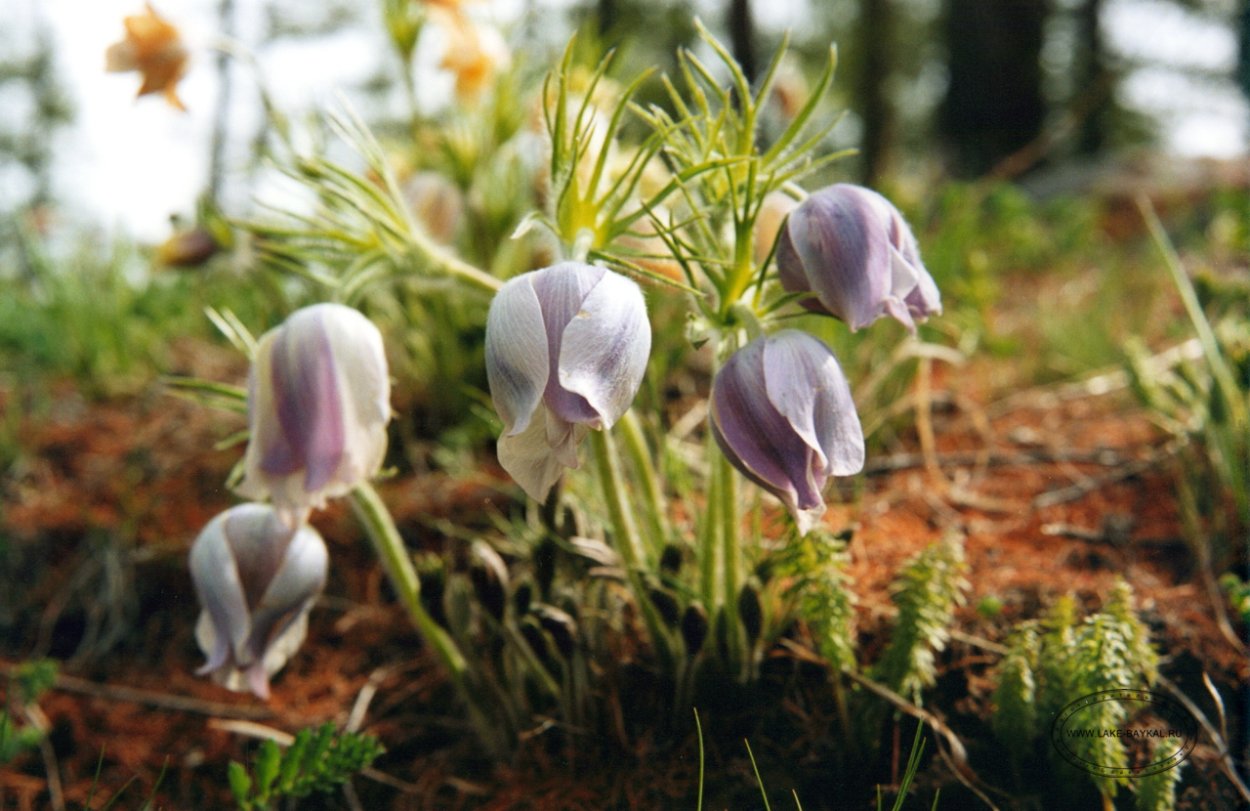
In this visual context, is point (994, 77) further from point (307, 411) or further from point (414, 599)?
point (307, 411)

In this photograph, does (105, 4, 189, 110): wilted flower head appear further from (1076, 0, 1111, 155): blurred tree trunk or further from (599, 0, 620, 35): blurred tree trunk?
(1076, 0, 1111, 155): blurred tree trunk

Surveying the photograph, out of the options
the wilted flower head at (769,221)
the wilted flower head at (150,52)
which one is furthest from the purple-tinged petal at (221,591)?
the wilted flower head at (150,52)

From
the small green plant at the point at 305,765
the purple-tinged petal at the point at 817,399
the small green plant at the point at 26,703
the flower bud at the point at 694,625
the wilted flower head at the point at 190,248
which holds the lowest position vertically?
the small green plant at the point at 26,703

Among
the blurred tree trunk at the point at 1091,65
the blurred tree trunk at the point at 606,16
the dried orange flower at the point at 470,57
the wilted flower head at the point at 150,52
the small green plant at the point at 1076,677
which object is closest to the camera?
the small green plant at the point at 1076,677

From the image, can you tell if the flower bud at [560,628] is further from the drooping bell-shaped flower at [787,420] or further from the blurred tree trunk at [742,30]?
the blurred tree trunk at [742,30]

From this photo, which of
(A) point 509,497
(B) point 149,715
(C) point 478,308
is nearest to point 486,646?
(A) point 509,497

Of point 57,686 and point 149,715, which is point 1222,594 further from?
point 57,686
